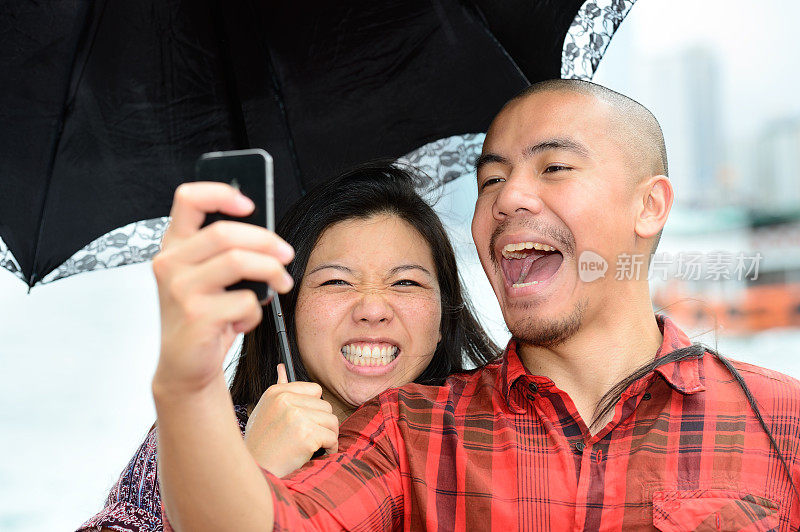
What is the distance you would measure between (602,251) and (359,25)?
34.4 inches

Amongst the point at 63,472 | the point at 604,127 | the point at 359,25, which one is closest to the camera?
the point at 604,127

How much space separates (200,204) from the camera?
901 mm

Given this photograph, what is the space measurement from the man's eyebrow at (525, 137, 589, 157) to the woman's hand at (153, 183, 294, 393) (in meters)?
0.93

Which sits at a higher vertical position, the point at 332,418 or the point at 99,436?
the point at 332,418

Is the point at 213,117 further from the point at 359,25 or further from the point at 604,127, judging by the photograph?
the point at 604,127

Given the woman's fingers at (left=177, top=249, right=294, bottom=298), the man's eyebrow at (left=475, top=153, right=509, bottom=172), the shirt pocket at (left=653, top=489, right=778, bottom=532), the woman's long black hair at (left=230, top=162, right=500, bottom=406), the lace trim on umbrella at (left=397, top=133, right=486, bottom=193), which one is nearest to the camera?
the woman's fingers at (left=177, top=249, right=294, bottom=298)

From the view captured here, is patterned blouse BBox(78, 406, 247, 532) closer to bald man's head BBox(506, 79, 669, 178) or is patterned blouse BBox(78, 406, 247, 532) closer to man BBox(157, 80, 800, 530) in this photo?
man BBox(157, 80, 800, 530)

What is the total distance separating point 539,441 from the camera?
1.59m

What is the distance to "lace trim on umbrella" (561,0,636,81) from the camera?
192 cm

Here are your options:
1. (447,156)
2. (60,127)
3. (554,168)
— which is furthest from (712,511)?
(60,127)

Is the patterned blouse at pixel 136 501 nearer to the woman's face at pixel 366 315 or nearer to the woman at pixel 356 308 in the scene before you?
the woman at pixel 356 308

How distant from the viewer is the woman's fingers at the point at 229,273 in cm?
87

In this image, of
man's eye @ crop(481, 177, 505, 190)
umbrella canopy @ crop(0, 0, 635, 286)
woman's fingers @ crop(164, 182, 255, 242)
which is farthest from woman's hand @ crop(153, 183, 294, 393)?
umbrella canopy @ crop(0, 0, 635, 286)

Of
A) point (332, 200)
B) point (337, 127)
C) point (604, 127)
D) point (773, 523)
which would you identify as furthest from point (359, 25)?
point (773, 523)
